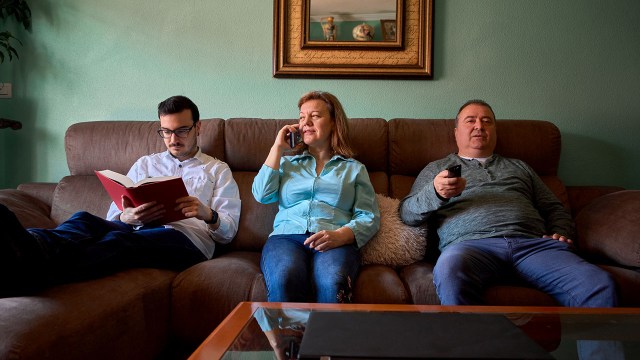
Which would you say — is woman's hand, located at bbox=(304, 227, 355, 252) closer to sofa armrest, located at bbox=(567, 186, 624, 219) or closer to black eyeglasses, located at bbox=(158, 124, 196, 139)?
black eyeglasses, located at bbox=(158, 124, 196, 139)

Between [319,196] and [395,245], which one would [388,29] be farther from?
[395,245]

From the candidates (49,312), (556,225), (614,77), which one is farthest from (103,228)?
(614,77)

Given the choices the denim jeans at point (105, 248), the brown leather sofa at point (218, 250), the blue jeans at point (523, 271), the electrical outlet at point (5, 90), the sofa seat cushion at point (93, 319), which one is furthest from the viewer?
the electrical outlet at point (5, 90)

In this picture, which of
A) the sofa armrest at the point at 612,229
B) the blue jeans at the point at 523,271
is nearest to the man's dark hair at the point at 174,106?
the blue jeans at the point at 523,271

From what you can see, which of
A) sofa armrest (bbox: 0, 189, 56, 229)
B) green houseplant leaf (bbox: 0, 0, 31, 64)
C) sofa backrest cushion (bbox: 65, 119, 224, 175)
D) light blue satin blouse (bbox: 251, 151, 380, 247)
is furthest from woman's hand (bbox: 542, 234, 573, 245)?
green houseplant leaf (bbox: 0, 0, 31, 64)

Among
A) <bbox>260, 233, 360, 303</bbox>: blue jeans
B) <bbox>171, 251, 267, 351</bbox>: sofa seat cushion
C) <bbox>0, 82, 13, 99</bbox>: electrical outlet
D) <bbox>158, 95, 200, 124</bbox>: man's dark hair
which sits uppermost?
<bbox>0, 82, 13, 99</bbox>: electrical outlet

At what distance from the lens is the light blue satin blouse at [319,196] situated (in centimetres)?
172

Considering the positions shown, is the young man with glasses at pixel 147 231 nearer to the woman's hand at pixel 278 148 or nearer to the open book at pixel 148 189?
the open book at pixel 148 189

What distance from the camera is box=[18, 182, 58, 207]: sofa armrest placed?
209 centimetres

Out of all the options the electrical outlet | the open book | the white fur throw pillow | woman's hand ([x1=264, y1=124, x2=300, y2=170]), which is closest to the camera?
the open book

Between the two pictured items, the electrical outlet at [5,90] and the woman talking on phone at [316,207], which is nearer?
the woman talking on phone at [316,207]

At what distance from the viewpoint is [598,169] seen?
2275 mm

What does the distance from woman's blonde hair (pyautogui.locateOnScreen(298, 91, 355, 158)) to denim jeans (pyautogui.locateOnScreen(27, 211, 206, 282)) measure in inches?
26.6

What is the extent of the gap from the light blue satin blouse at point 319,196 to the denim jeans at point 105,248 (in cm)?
35
